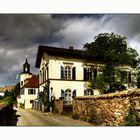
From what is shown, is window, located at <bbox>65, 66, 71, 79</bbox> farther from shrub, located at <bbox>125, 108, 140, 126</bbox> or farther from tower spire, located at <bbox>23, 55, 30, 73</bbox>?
shrub, located at <bbox>125, 108, 140, 126</bbox>

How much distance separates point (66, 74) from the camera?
1139 centimetres

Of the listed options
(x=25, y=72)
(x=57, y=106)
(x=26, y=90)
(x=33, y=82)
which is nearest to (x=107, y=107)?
(x=25, y=72)

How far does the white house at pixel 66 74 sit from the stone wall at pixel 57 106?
223 mm

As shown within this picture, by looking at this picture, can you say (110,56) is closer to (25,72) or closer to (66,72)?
(66,72)

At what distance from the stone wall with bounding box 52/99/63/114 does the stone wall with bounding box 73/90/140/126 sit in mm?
799

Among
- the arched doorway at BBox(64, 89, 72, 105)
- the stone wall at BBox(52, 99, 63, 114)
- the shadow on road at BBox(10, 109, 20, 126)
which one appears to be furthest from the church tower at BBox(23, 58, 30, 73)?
the arched doorway at BBox(64, 89, 72, 105)

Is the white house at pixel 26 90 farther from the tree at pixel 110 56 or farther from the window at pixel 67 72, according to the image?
the tree at pixel 110 56

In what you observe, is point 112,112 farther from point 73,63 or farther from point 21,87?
point 73,63

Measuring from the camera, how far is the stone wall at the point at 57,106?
1019cm

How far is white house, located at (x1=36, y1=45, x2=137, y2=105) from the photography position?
10.8 meters

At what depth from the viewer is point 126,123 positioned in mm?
7324

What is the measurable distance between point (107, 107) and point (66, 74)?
11.8ft

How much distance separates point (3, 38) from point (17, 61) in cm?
68
